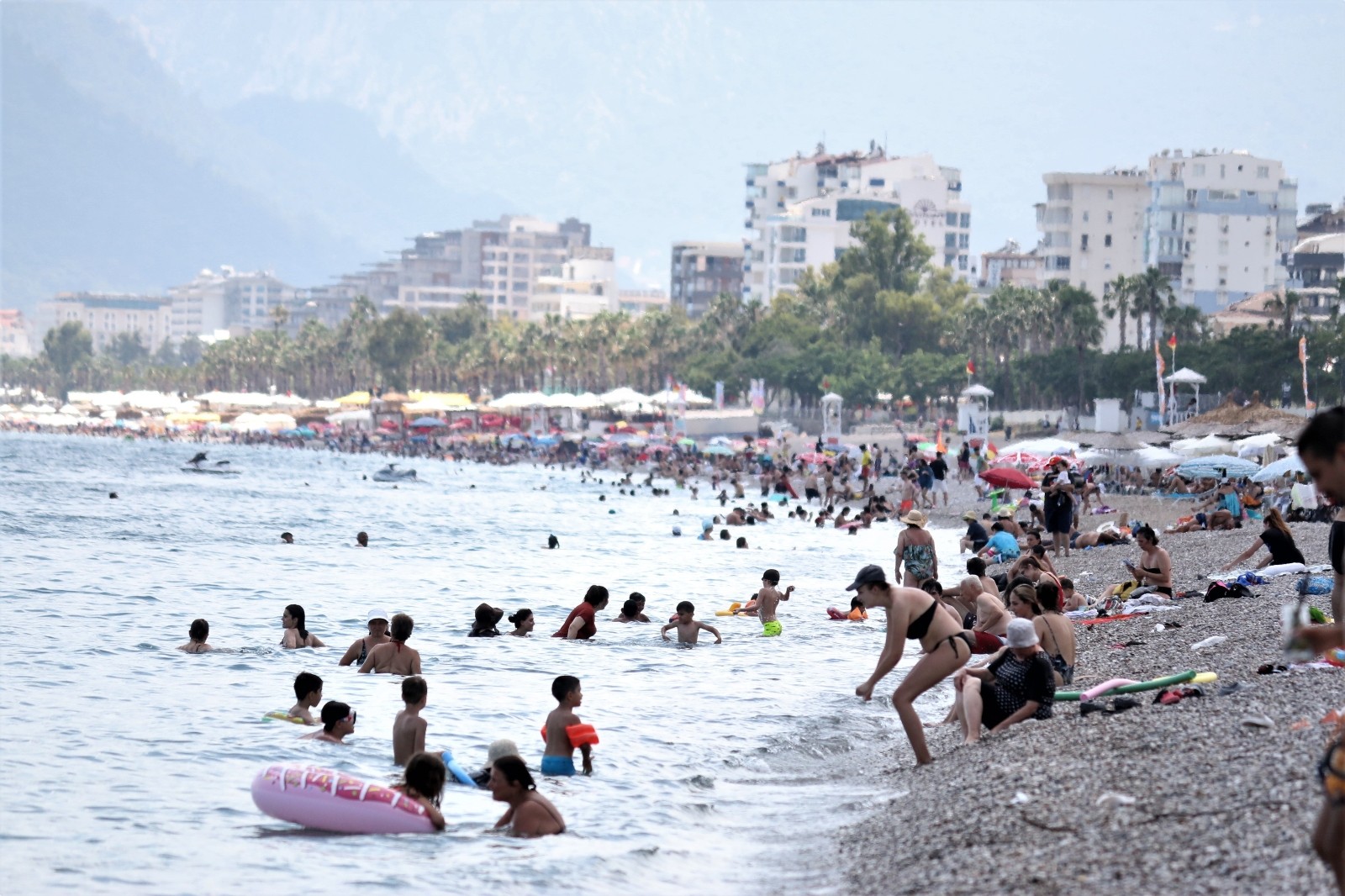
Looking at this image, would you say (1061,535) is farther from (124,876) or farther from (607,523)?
(124,876)

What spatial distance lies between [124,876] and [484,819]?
6.94 ft

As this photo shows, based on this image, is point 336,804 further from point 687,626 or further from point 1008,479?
point 1008,479

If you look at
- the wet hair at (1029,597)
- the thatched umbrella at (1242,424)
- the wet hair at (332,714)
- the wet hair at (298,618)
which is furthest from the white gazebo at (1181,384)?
the wet hair at (332,714)

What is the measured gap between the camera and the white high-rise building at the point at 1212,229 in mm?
109875

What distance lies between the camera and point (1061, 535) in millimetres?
26609

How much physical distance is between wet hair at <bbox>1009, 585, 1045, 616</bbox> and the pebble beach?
0.67 metres

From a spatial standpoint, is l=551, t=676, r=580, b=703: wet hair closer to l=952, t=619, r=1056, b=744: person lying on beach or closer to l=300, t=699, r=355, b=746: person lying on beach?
l=300, t=699, r=355, b=746: person lying on beach

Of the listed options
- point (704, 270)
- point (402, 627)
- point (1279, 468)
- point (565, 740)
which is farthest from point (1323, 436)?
point (704, 270)

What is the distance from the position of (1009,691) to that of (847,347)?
8421cm

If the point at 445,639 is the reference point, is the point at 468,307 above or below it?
above

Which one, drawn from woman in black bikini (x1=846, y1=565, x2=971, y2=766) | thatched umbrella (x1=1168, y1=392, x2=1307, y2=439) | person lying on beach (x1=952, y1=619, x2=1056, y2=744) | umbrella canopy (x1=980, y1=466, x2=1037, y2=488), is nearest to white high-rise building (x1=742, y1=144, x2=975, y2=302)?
thatched umbrella (x1=1168, y1=392, x2=1307, y2=439)

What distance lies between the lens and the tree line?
7050 centimetres

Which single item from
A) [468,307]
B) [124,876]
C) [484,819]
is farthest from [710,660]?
[468,307]

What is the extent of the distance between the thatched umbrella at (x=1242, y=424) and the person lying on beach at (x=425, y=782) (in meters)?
34.6
